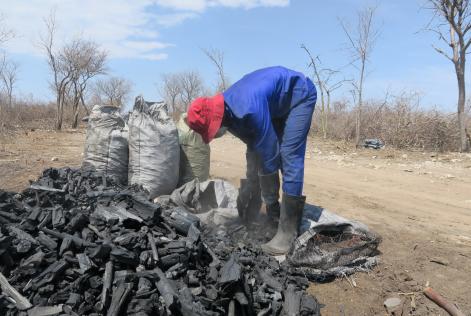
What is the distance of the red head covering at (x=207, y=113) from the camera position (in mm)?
3006

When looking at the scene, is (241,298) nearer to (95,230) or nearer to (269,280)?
(269,280)

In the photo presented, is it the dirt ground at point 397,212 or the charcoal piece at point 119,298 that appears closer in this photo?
the charcoal piece at point 119,298

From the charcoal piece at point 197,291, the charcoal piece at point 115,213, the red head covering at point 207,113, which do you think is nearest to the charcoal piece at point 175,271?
the charcoal piece at point 197,291

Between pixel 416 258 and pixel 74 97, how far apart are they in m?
25.3

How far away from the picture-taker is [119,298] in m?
2.08

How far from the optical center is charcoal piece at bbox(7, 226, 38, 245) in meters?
2.40

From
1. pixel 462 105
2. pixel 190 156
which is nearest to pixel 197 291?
pixel 190 156

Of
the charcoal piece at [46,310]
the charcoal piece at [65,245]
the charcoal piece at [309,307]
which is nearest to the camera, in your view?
the charcoal piece at [46,310]

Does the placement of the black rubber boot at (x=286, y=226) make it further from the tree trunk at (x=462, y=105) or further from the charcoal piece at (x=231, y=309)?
the tree trunk at (x=462, y=105)

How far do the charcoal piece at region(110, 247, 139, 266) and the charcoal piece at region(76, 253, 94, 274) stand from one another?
0.40ft

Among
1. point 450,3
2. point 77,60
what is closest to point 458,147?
point 450,3

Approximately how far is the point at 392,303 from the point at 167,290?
1.48m

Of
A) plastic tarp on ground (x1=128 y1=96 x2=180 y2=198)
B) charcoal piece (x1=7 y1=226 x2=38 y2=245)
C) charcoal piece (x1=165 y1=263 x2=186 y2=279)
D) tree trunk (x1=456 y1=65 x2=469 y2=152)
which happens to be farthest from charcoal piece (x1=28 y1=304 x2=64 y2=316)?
tree trunk (x1=456 y1=65 x2=469 y2=152)

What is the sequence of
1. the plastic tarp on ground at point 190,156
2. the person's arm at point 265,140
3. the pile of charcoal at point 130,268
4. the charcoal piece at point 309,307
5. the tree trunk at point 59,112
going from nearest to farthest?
the pile of charcoal at point 130,268 < the charcoal piece at point 309,307 < the person's arm at point 265,140 < the plastic tarp on ground at point 190,156 < the tree trunk at point 59,112
